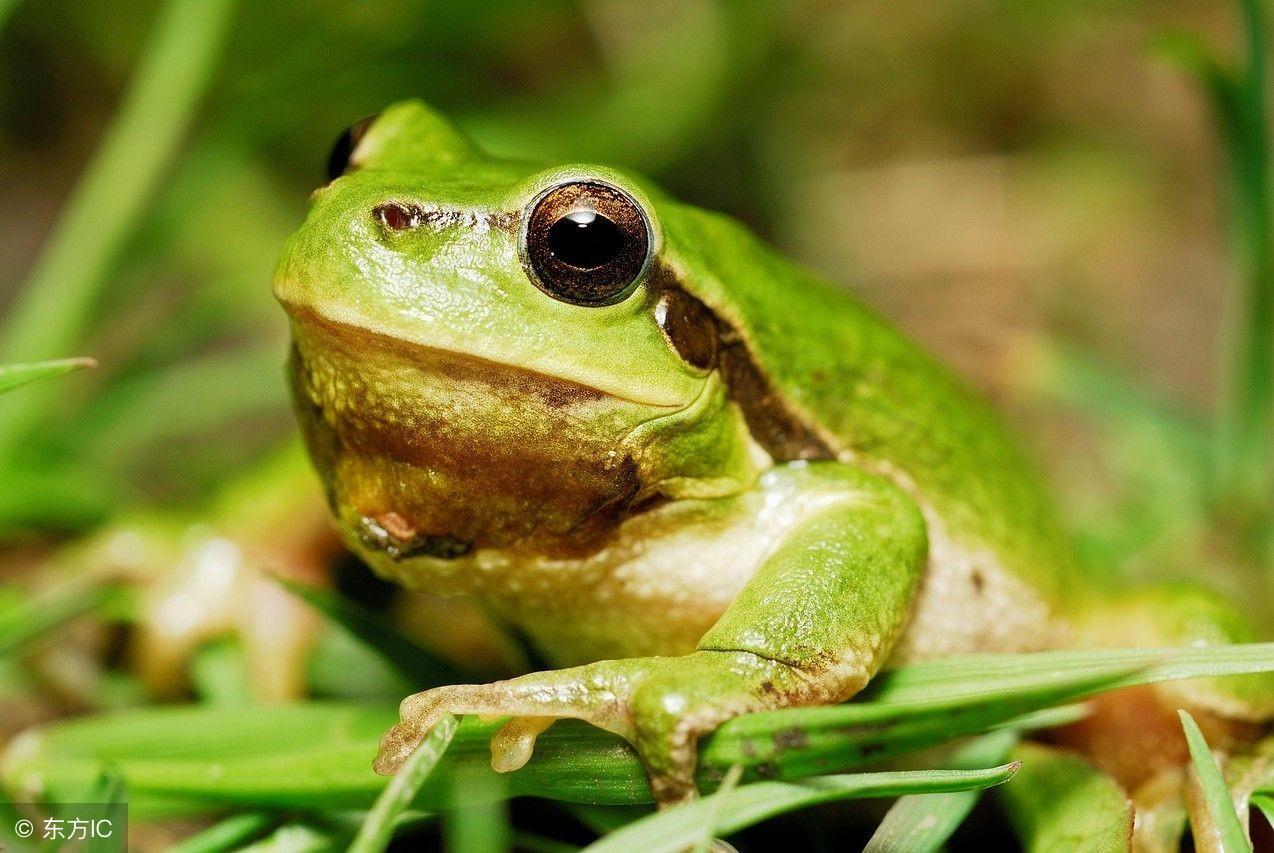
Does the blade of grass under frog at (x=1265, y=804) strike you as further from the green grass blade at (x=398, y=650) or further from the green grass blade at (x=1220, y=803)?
the green grass blade at (x=398, y=650)

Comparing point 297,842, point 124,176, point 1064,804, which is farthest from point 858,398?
point 124,176

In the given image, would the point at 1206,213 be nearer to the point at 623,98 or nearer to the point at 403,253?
the point at 623,98

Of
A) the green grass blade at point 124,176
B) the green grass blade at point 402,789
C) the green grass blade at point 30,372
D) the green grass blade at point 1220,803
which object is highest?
the green grass blade at point 124,176

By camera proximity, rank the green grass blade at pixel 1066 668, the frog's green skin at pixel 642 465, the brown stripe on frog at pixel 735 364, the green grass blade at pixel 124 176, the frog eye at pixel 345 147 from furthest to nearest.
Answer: the green grass blade at pixel 124 176
the frog eye at pixel 345 147
the brown stripe on frog at pixel 735 364
the frog's green skin at pixel 642 465
the green grass blade at pixel 1066 668

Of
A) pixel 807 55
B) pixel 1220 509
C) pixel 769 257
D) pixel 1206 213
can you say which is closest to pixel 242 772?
pixel 769 257

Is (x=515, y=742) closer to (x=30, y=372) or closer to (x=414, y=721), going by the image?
(x=414, y=721)

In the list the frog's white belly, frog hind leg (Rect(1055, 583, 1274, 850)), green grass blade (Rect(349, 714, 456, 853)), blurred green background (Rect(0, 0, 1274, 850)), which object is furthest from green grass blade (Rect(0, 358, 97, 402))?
frog hind leg (Rect(1055, 583, 1274, 850))

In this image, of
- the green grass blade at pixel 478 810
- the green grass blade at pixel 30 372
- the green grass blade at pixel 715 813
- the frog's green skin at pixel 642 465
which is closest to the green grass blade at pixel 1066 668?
the frog's green skin at pixel 642 465
